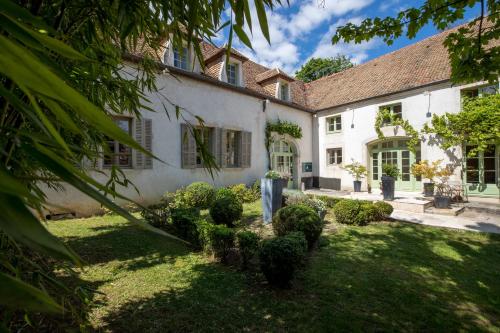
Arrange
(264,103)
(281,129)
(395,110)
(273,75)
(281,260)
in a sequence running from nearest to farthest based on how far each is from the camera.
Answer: (281,260), (395,110), (264,103), (281,129), (273,75)

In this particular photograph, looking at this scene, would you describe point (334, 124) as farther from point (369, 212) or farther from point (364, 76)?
point (369, 212)

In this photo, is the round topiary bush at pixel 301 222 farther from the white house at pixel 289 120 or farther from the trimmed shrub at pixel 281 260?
the white house at pixel 289 120

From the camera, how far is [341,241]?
5.50 m

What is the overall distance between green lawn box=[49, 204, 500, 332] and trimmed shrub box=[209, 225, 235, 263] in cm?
20

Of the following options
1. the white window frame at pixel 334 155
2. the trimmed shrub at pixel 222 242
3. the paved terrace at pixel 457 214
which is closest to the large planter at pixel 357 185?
the white window frame at pixel 334 155

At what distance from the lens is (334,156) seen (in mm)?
14961

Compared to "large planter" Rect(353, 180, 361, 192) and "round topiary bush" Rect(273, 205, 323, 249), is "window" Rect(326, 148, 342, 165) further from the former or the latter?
"round topiary bush" Rect(273, 205, 323, 249)

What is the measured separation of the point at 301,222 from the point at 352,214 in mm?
2638

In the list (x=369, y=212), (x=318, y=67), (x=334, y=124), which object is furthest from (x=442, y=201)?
(x=318, y=67)

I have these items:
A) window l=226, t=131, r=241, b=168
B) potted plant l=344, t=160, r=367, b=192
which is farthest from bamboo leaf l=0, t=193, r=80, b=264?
potted plant l=344, t=160, r=367, b=192

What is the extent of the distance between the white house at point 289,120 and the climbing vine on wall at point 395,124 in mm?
300

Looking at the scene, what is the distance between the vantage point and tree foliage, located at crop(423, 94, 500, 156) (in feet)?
29.9

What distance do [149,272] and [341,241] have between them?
385 cm

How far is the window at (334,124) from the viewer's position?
1467 centimetres
